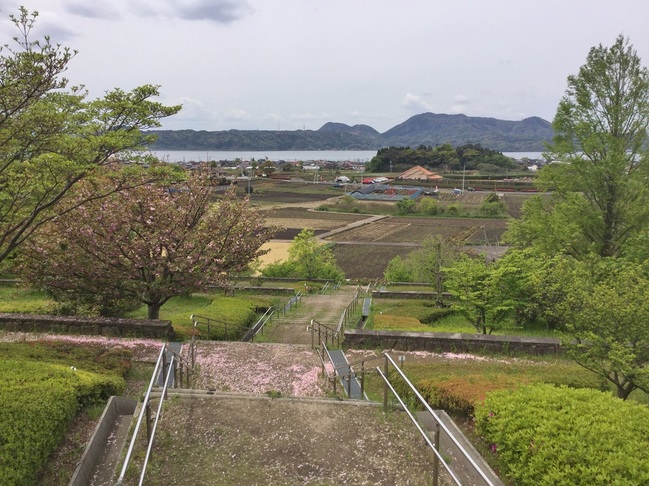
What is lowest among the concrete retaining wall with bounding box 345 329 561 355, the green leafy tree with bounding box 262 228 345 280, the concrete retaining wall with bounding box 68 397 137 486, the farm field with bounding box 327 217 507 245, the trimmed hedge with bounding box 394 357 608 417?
the farm field with bounding box 327 217 507 245

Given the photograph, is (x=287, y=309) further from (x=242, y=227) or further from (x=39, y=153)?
(x=39, y=153)

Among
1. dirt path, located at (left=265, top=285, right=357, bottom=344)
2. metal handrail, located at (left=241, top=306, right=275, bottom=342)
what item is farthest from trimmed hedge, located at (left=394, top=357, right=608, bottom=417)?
metal handrail, located at (left=241, top=306, right=275, bottom=342)

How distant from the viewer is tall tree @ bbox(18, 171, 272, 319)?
13.5 m

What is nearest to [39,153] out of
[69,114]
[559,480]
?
[69,114]

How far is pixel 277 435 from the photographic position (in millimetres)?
6152

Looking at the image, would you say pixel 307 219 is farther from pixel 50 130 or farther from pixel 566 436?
pixel 566 436

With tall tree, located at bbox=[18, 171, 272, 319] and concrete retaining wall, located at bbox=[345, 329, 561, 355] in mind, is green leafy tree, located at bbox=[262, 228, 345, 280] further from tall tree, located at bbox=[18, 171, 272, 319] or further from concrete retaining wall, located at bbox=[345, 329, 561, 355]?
concrete retaining wall, located at bbox=[345, 329, 561, 355]

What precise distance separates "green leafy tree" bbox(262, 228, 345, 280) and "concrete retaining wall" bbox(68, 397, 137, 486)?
2376cm

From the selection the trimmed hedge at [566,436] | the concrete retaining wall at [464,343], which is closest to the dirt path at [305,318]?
the concrete retaining wall at [464,343]

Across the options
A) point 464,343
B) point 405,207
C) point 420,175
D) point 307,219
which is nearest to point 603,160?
point 464,343

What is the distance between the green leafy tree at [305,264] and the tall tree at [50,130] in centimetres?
2038

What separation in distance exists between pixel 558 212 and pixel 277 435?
16871 millimetres

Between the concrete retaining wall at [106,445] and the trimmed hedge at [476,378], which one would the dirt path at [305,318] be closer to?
the trimmed hedge at [476,378]

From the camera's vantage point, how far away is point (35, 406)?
588 cm
